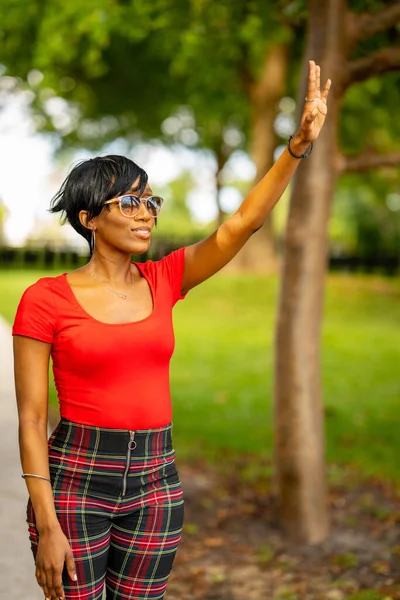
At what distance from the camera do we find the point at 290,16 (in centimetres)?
841

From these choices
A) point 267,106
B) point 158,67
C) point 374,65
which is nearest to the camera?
point 374,65

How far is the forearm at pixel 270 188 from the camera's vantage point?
2.79 meters

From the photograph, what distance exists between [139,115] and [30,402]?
76.3 feet

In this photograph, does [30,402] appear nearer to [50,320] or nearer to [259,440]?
[50,320]

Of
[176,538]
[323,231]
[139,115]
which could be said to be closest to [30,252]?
[139,115]

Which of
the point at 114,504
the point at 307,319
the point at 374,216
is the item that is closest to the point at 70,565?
the point at 114,504

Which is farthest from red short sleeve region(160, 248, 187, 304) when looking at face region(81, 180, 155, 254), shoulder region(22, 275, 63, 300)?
shoulder region(22, 275, 63, 300)

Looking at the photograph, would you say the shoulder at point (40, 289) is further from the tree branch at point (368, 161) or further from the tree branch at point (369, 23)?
the tree branch at point (369, 23)

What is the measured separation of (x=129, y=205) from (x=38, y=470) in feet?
2.69

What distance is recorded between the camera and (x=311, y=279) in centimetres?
671

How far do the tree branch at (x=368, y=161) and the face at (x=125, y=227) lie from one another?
4258 millimetres

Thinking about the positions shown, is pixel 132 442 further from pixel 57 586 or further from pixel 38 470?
pixel 57 586

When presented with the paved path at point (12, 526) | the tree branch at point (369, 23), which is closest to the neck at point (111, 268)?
the paved path at point (12, 526)

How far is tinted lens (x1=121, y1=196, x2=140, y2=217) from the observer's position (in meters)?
2.76
